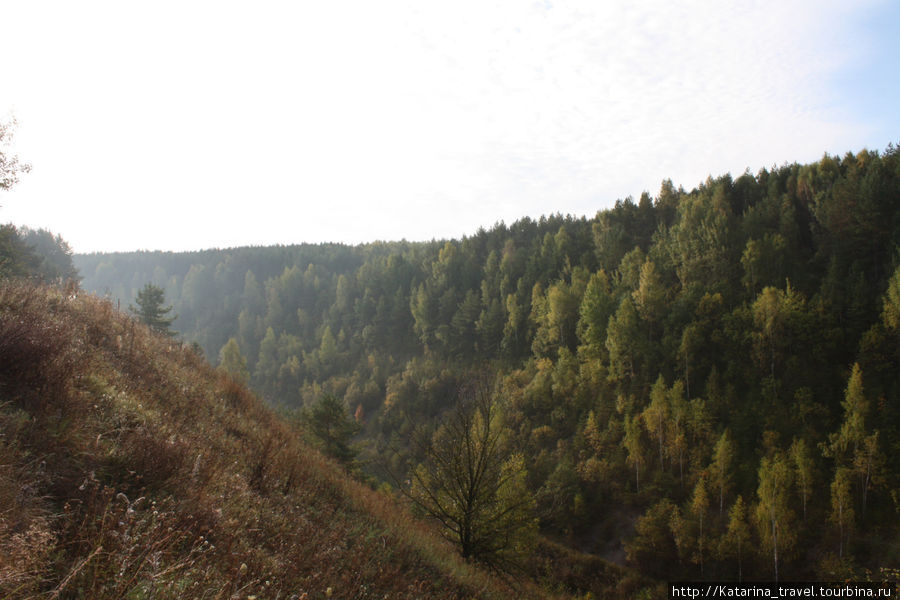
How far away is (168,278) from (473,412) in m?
174

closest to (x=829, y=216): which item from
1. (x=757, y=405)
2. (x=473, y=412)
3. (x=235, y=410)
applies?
(x=757, y=405)

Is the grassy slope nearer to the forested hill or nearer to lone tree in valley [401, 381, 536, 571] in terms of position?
lone tree in valley [401, 381, 536, 571]

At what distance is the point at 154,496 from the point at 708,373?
52.1m

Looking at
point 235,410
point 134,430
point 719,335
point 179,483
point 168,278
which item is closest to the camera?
point 179,483

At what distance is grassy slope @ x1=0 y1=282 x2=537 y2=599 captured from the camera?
2.79m

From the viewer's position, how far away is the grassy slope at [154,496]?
2793mm

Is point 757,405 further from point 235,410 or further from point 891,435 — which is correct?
point 235,410

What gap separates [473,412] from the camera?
12430 millimetres

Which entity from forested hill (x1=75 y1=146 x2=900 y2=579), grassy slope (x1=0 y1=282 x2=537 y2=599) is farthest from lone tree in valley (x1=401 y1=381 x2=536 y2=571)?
forested hill (x1=75 y1=146 x2=900 y2=579)

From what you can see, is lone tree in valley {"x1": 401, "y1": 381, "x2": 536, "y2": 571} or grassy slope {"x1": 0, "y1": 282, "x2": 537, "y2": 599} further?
lone tree in valley {"x1": 401, "y1": 381, "x2": 536, "y2": 571}

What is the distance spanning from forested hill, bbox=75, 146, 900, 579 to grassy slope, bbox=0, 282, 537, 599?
1273 centimetres

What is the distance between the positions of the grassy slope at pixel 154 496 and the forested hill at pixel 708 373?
41.8 feet

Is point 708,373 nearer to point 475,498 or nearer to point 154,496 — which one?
point 475,498

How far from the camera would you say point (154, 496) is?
3.97 meters
